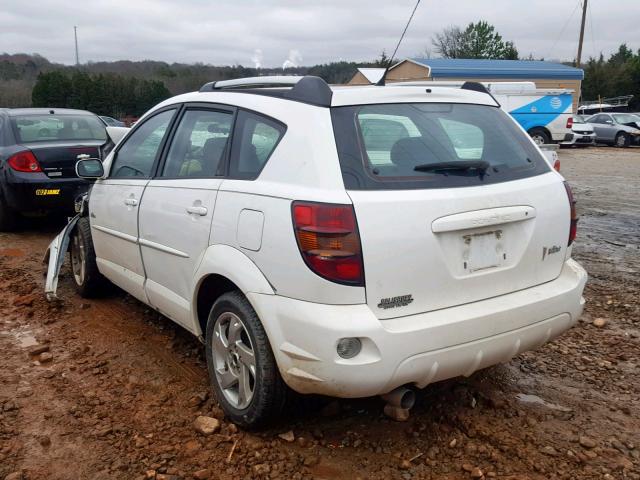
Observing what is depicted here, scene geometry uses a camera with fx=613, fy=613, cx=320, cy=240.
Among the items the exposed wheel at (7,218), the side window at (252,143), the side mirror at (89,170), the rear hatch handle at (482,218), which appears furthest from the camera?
the exposed wheel at (7,218)

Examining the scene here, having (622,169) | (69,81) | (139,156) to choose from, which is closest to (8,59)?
(69,81)

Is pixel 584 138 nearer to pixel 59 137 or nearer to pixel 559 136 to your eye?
pixel 559 136

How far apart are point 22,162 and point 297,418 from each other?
18.1 ft

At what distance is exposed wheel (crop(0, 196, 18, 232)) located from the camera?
24.7 feet

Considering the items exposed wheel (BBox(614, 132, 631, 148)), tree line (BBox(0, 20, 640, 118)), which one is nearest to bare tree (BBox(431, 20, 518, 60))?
tree line (BBox(0, 20, 640, 118))

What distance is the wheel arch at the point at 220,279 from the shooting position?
9.19 feet

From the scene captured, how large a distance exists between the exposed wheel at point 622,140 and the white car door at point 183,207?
27162 mm

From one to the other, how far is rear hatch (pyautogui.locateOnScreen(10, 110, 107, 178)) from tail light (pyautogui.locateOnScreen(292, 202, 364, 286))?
566 centimetres

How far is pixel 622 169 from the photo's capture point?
55.3 ft

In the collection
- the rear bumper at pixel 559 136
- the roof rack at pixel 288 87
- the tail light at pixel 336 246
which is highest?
the roof rack at pixel 288 87

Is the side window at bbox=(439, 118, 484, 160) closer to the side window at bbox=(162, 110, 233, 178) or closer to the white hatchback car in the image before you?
the white hatchback car

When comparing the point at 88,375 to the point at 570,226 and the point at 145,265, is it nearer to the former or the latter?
the point at 145,265

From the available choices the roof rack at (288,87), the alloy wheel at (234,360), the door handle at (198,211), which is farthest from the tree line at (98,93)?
the alloy wheel at (234,360)

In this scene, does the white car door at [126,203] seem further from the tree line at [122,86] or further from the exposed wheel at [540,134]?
the tree line at [122,86]
